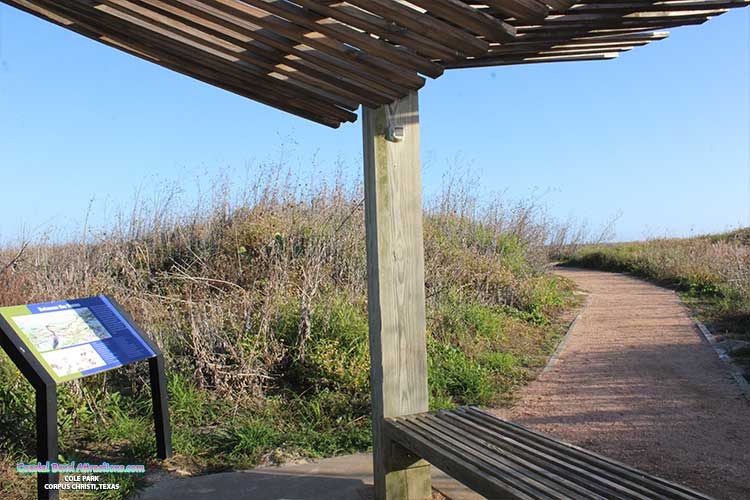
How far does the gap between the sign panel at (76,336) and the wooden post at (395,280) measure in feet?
5.68

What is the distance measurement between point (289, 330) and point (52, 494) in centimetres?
276

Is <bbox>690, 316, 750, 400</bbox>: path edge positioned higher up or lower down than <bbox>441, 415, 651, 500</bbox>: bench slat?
lower down

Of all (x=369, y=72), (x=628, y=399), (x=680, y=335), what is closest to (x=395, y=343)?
(x=369, y=72)

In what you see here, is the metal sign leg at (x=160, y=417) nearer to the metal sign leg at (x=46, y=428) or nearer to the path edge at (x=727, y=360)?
the metal sign leg at (x=46, y=428)

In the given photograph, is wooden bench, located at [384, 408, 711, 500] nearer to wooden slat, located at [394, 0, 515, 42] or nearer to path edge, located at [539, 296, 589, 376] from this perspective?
wooden slat, located at [394, 0, 515, 42]

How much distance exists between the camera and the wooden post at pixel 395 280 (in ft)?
10.3

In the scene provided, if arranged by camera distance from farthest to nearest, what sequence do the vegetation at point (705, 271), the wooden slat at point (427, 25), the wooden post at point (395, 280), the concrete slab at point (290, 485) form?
1. the vegetation at point (705, 271)
2. the concrete slab at point (290, 485)
3. the wooden post at point (395, 280)
4. the wooden slat at point (427, 25)

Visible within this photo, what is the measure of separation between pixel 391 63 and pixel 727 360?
5795 mm

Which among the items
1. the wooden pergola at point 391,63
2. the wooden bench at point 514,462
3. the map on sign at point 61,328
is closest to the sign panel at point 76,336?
the map on sign at point 61,328

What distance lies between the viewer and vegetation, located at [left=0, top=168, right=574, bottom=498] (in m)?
4.31

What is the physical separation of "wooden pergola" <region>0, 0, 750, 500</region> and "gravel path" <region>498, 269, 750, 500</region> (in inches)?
63.1

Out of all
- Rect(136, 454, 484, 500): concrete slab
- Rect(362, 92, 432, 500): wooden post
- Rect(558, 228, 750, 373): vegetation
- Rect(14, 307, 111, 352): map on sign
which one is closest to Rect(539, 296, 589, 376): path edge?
Rect(558, 228, 750, 373): vegetation

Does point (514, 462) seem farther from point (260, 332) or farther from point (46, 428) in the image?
point (260, 332)

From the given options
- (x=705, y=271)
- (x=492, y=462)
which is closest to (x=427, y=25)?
(x=492, y=462)
